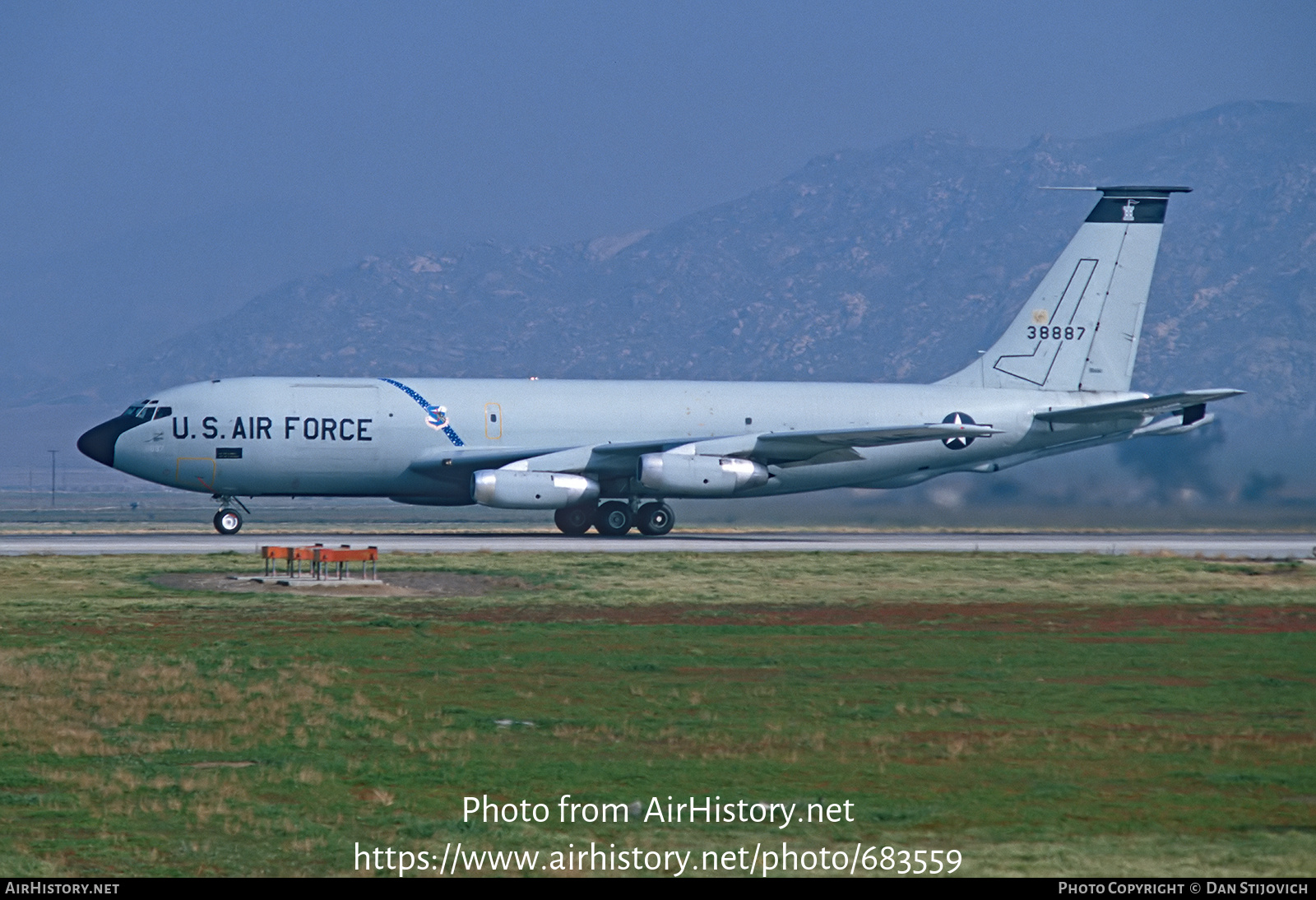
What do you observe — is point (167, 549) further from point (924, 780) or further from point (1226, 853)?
point (1226, 853)

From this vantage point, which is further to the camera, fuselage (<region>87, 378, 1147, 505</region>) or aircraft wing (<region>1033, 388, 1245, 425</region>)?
aircraft wing (<region>1033, 388, 1245, 425</region>)

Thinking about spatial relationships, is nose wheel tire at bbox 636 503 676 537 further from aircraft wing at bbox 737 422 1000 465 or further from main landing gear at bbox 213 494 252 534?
main landing gear at bbox 213 494 252 534

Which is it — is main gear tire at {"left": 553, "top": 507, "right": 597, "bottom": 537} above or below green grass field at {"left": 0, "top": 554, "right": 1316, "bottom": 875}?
above

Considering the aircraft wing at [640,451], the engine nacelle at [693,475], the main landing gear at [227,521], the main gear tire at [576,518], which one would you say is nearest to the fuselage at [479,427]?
the aircraft wing at [640,451]

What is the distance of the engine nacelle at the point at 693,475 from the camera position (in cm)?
4691

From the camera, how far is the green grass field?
13.1 metres

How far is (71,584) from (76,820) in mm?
20501

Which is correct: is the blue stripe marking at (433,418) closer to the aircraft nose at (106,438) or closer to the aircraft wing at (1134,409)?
the aircraft nose at (106,438)

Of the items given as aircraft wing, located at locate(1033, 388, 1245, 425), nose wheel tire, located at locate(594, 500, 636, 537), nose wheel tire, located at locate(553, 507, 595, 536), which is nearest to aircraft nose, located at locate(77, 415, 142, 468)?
nose wheel tire, located at locate(553, 507, 595, 536)

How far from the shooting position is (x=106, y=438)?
155ft

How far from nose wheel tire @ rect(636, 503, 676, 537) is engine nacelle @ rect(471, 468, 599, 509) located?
2.33 m

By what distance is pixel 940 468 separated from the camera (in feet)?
172

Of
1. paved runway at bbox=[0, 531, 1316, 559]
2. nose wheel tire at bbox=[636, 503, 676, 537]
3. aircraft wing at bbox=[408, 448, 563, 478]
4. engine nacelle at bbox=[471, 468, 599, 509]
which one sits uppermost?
aircraft wing at bbox=[408, 448, 563, 478]

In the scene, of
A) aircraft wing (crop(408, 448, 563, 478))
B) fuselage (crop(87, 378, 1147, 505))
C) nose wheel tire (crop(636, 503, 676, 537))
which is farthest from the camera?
nose wheel tire (crop(636, 503, 676, 537))
